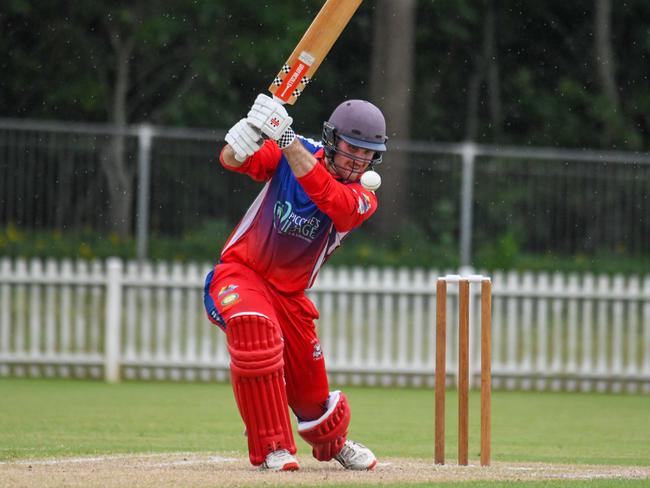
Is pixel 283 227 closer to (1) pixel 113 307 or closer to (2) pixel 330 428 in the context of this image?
(2) pixel 330 428

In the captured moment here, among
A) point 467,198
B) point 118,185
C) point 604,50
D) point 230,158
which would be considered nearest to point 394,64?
point 118,185

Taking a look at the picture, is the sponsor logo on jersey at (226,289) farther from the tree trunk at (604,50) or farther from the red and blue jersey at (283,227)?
the tree trunk at (604,50)

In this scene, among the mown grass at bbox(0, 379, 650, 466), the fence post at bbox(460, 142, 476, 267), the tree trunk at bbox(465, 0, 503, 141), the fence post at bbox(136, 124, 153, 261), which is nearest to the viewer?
the mown grass at bbox(0, 379, 650, 466)

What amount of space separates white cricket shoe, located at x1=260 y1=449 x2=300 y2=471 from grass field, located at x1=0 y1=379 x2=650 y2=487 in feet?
3.00

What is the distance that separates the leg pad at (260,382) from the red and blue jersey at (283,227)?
40cm

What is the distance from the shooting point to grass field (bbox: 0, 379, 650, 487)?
7766 mm

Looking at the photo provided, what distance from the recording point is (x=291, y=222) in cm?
657

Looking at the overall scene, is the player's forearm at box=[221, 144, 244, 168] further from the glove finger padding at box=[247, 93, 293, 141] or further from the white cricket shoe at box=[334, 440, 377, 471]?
the white cricket shoe at box=[334, 440, 377, 471]

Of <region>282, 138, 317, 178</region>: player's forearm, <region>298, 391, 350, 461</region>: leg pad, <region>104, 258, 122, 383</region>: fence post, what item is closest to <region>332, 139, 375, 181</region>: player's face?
<region>282, 138, 317, 178</region>: player's forearm

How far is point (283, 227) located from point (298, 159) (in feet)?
1.58

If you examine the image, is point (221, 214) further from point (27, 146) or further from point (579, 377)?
point (579, 377)

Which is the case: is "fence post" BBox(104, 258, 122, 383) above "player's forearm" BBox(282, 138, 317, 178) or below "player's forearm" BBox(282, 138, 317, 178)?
below

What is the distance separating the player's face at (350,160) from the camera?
6.59 m

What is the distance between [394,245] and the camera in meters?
15.5
